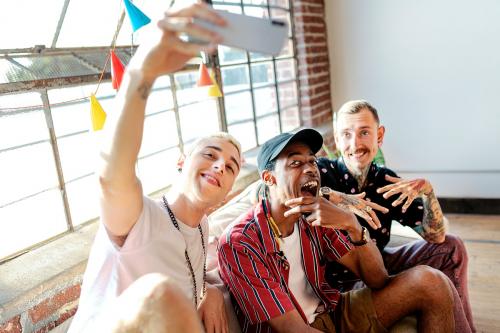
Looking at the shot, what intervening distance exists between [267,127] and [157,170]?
117 centimetres

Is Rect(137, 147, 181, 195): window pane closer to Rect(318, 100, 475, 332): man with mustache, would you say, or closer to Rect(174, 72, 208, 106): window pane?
Rect(174, 72, 208, 106): window pane

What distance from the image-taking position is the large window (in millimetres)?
1745

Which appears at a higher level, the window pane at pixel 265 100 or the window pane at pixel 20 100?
the window pane at pixel 20 100

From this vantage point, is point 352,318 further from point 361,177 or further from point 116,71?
point 116,71

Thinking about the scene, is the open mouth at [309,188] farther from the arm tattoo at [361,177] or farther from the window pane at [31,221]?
the window pane at [31,221]

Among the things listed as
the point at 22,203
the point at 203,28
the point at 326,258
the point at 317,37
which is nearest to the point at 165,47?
the point at 203,28

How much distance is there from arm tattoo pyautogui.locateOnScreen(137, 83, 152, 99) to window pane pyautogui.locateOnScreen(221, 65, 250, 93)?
6.58 feet

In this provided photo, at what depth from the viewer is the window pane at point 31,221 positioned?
1.75m

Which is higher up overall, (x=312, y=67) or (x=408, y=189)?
(x=312, y=67)

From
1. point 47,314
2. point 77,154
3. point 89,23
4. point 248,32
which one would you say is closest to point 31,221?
point 77,154

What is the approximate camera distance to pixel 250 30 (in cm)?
77

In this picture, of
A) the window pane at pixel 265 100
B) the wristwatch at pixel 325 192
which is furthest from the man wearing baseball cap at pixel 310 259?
the window pane at pixel 265 100

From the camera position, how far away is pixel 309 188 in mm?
1519

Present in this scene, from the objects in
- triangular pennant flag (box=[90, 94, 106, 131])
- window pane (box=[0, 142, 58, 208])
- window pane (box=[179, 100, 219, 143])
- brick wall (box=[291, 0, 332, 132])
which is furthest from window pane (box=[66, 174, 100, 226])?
brick wall (box=[291, 0, 332, 132])
